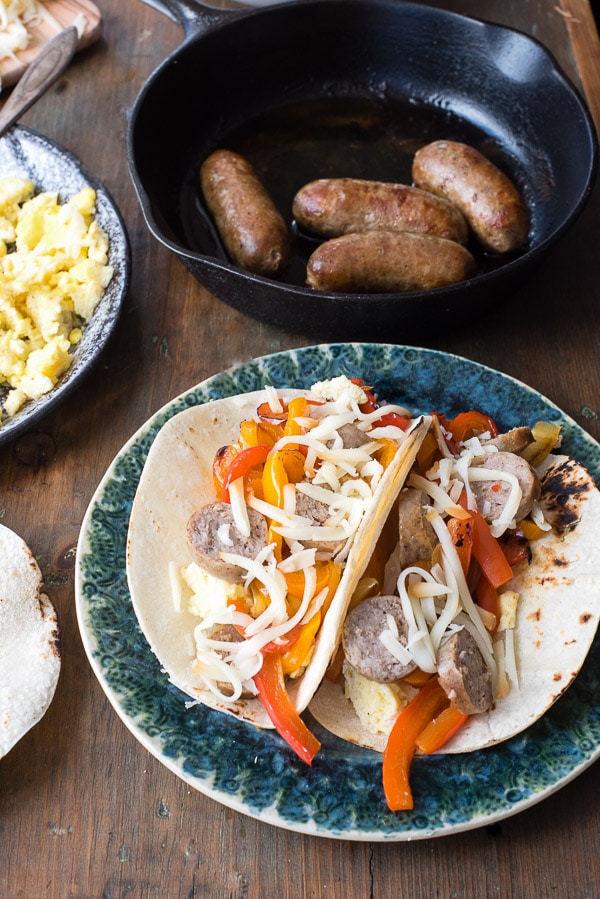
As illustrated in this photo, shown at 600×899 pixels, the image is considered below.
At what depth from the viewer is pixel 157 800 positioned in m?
2.01

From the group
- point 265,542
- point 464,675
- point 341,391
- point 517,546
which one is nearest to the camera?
point 464,675

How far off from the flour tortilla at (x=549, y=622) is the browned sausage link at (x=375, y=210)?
3.47 ft

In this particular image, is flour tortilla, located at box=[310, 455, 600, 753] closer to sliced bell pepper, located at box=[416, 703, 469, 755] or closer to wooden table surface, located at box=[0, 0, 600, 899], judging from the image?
sliced bell pepper, located at box=[416, 703, 469, 755]

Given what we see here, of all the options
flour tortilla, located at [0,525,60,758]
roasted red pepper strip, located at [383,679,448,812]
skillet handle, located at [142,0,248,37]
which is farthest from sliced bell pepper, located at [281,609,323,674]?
skillet handle, located at [142,0,248,37]

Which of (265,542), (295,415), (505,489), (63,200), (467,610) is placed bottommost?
(467,610)

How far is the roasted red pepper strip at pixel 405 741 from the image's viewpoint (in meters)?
1.81

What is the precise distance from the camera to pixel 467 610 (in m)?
1.98

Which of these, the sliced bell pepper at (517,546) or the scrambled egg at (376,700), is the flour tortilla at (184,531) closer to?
the scrambled egg at (376,700)

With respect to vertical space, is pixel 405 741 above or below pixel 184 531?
below

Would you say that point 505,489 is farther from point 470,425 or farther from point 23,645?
point 23,645

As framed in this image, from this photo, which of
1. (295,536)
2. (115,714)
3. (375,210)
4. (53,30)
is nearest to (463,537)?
(295,536)

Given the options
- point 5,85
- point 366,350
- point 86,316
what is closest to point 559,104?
point 366,350

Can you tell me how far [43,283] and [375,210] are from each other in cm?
121

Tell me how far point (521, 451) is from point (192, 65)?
2.09 metres
